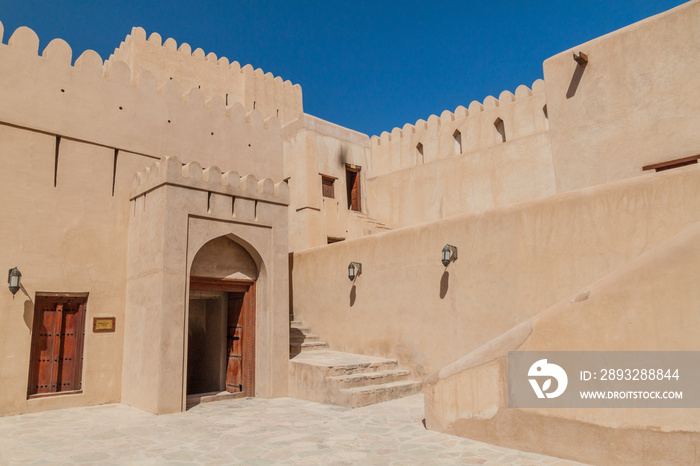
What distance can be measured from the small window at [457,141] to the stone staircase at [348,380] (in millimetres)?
8041

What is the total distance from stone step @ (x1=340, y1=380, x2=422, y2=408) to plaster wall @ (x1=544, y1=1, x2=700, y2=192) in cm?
491

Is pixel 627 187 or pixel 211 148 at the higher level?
pixel 211 148

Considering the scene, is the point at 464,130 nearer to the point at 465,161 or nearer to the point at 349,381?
the point at 465,161

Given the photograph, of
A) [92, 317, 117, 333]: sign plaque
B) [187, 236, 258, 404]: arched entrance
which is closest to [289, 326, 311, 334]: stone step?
[187, 236, 258, 404]: arched entrance

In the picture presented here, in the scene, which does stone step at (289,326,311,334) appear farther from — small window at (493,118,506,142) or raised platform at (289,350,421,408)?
small window at (493,118,506,142)

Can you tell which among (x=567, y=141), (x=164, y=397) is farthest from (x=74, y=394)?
(x=567, y=141)

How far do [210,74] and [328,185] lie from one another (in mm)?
4806

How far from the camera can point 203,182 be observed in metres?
8.77

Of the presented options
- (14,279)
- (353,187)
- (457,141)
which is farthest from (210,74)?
(14,279)

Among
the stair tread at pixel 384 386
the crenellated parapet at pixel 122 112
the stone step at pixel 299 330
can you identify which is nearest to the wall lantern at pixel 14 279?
the crenellated parapet at pixel 122 112

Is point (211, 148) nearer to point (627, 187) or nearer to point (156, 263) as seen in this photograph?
point (156, 263)

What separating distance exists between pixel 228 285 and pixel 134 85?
4198mm

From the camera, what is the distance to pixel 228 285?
9.52 m

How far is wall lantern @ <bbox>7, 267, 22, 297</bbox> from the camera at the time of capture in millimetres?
7711
